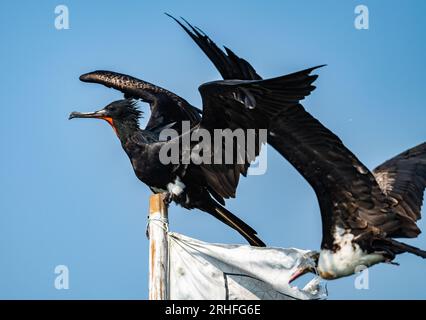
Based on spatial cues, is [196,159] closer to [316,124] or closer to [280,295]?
[316,124]

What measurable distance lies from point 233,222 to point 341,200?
1.21m

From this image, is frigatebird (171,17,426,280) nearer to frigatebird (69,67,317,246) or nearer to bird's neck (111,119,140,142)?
frigatebird (69,67,317,246)

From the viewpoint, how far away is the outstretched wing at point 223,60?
10.5 m

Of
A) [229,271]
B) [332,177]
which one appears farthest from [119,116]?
[229,271]

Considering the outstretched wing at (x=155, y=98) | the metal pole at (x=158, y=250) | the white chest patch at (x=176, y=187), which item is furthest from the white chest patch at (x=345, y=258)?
the metal pole at (x=158, y=250)

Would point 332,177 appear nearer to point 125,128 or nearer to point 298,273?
point 298,273

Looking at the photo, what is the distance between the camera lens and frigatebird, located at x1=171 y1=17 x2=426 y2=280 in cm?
1138

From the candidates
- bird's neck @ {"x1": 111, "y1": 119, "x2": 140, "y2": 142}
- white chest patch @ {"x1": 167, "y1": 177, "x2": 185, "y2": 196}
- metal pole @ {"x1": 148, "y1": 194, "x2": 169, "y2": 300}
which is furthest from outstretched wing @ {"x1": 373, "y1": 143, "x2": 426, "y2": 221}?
metal pole @ {"x1": 148, "y1": 194, "x2": 169, "y2": 300}

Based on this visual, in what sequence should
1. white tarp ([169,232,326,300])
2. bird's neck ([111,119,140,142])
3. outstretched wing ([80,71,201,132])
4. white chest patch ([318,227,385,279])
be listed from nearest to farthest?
1. white tarp ([169,232,326,300])
2. white chest patch ([318,227,385,279])
3. bird's neck ([111,119,140,142])
4. outstretched wing ([80,71,201,132])

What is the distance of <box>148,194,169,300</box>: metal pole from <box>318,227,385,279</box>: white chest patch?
2.70 metres

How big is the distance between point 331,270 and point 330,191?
0.86 m

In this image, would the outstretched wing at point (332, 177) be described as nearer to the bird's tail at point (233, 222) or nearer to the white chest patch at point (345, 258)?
the white chest patch at point (345, 258)
